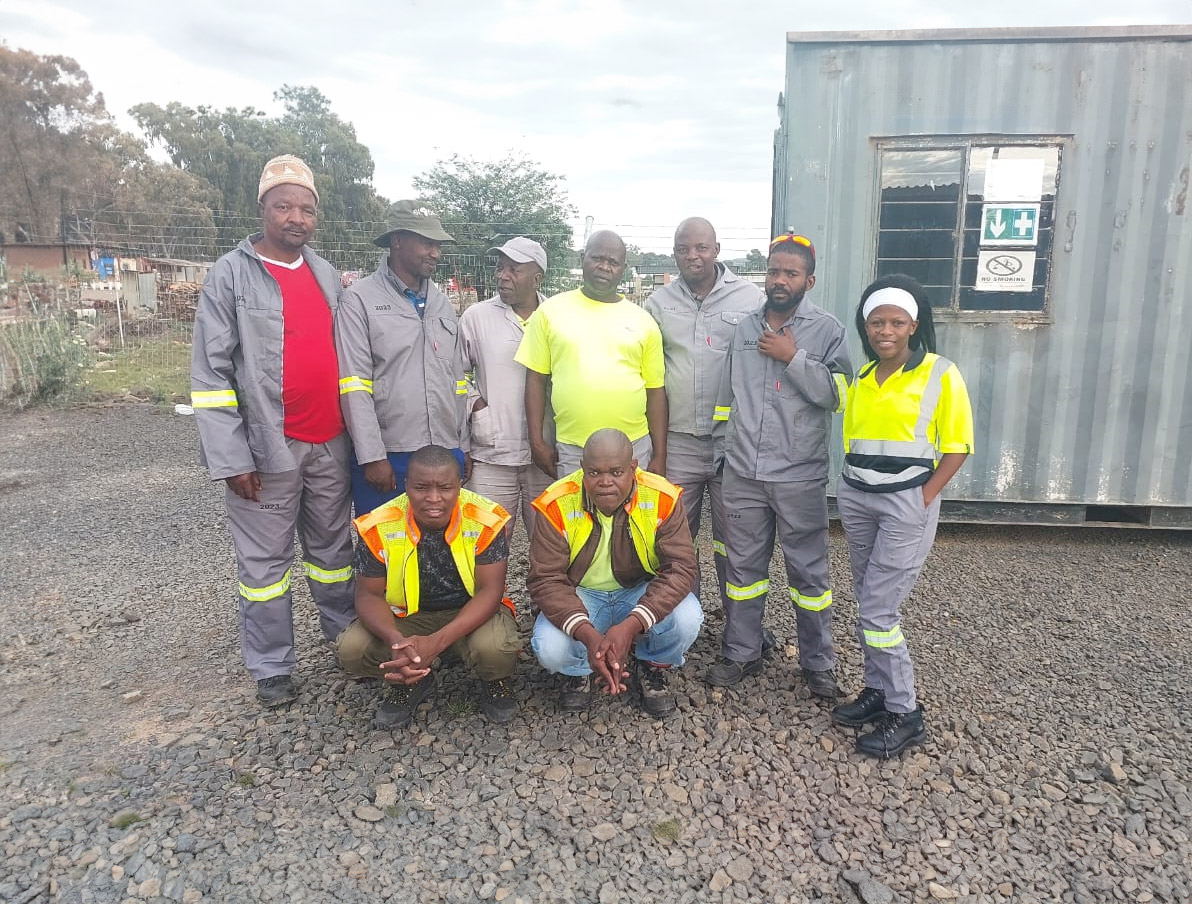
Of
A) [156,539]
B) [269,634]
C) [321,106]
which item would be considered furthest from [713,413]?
[321,106]

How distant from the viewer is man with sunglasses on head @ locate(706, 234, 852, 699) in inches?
131

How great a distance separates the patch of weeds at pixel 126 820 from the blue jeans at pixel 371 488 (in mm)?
1429

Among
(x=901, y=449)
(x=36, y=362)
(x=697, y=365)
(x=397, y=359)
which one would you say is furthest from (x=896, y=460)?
(x=36, y=362)

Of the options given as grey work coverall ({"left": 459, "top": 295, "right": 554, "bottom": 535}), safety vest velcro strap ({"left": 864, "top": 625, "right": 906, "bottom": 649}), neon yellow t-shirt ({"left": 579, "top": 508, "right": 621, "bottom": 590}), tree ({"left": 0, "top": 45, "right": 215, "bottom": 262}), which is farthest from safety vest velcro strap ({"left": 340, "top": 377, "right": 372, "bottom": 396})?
tree ({"left": 0, "top": 45, "right": 215, "bottom": 262})

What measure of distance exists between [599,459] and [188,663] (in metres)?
2.38

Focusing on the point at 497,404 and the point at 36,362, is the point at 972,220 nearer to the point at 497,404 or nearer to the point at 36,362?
the point at 497,404

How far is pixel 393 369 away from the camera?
355 centimetres

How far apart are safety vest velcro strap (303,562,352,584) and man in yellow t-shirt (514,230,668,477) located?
1.07m

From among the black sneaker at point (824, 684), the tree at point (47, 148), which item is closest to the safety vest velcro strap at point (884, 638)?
the black sneaker at point (824, 684)

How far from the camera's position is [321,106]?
56656mm

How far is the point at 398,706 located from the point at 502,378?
1.52 meters

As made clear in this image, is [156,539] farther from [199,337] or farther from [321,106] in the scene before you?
[321,106]

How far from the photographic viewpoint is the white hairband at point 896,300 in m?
2.98

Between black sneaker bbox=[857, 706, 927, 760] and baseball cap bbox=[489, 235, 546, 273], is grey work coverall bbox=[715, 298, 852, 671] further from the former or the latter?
baseball cap bbox=[489, 235, 546, 273]
